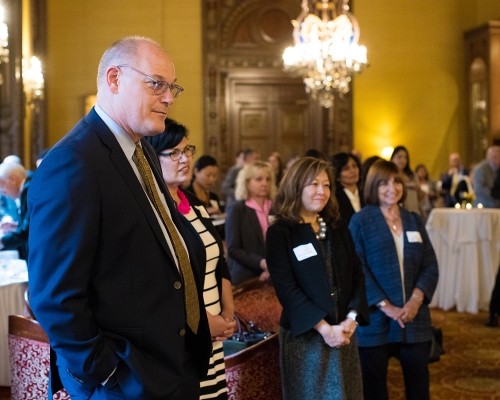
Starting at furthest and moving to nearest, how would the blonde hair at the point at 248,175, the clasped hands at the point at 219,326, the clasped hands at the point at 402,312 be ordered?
the blonde hair at the point at 248,175
the clasped hands at the point at 402,312
the clasped hands at the point at 219,326

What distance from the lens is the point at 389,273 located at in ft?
10.9

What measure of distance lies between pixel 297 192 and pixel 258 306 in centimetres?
120

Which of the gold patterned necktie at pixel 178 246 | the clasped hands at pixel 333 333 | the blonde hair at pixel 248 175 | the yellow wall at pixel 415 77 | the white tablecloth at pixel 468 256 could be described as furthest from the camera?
the yellow wall at pixel 415 77

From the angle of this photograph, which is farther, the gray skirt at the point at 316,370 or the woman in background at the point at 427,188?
the woman in background at the point at 427,188

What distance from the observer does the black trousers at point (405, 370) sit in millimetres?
3250

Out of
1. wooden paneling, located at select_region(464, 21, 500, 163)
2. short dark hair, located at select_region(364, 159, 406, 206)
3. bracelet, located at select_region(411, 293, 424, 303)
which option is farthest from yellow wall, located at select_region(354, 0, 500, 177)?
bracelet, located at select_region(411, 293, 424, 303)

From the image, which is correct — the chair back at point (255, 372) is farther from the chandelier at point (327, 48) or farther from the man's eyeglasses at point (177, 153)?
the chandelier at point (327, 48)

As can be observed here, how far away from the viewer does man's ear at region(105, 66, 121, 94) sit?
1.69 meters

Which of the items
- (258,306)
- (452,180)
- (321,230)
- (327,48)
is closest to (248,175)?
(258,306)

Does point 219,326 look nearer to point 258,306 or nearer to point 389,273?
point 389,273

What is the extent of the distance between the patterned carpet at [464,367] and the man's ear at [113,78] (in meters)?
3.13

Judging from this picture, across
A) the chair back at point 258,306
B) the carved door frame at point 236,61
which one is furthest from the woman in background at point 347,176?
the carved door frame at point 236,61

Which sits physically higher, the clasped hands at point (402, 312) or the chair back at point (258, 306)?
the clasped hands at point (402, 312)

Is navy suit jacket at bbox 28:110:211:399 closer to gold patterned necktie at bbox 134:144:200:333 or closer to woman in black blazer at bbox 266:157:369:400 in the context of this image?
gold patterned necktie at bbox 134:144:200:333
